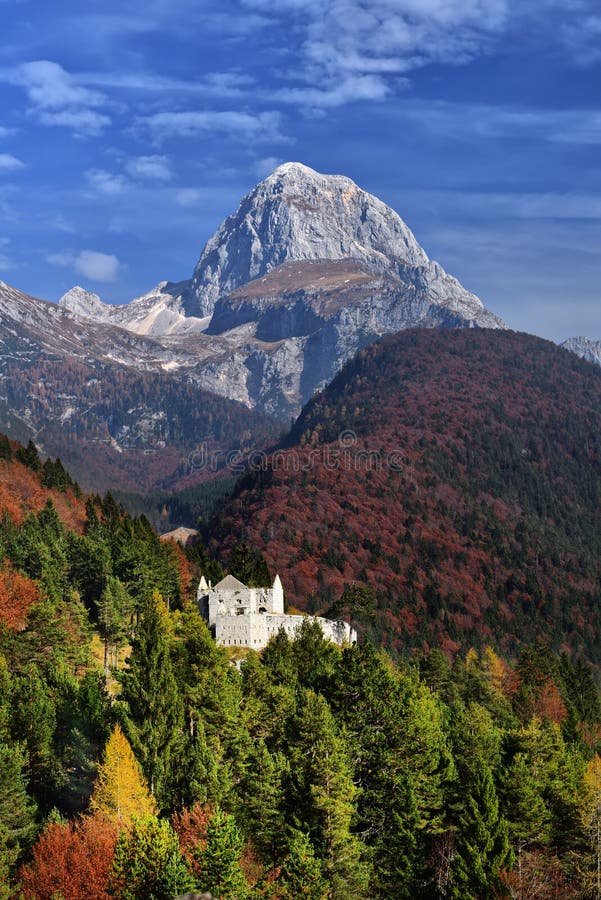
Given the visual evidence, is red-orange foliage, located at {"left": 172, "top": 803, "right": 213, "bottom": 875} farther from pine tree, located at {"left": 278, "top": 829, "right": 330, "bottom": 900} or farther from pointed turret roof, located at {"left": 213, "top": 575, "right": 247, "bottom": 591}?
pointed turret roof, located at {"left": 213, "top": 575, "right": 247, "bottom": 591}

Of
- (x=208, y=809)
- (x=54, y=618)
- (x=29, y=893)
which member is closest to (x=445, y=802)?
(x=208, y=809)

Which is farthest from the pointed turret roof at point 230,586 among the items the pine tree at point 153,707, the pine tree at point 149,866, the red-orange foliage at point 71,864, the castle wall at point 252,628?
the pine tree at point 149,866

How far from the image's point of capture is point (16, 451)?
154375mm

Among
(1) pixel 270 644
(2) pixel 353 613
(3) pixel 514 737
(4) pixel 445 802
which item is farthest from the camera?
(2) pixel 353 613

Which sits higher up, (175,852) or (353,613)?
(353,613)

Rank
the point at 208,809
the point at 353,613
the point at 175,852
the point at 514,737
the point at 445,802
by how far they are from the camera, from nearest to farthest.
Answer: the point at 175,852
the point at 208,809
the point at 445,802
the point at 514,737
the point at 353,613

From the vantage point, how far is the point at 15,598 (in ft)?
284

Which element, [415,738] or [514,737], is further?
[514,737]

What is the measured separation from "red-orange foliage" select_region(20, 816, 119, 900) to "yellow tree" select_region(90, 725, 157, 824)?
1.53 m

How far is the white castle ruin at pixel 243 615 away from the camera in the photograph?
9900cm

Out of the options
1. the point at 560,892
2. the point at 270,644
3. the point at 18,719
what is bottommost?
the point at 560,892

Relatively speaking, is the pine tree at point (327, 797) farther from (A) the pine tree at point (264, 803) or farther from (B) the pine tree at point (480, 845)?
(B) the pine tree at point (480, 845)

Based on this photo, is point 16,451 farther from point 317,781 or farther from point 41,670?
point 317,781

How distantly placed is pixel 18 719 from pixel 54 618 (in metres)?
14.5
